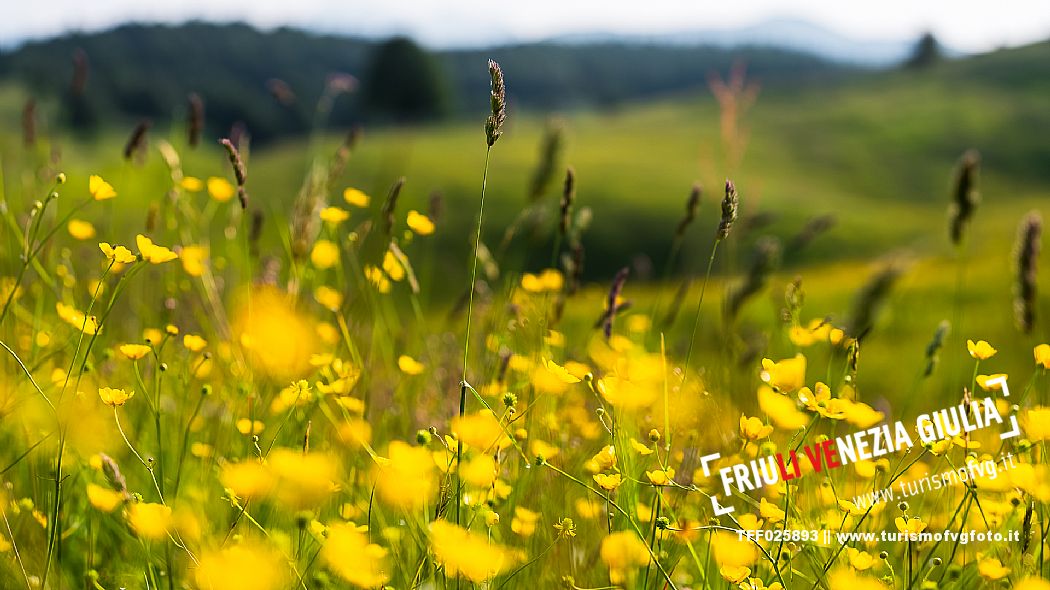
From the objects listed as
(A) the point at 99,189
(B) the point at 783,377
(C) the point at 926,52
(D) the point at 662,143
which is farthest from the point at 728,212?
(C) the point at 926,52

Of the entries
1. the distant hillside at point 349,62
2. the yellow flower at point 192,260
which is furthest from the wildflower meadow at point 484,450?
the distant hillside at point 349,62

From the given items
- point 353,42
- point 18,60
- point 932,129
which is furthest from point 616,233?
point 353,42

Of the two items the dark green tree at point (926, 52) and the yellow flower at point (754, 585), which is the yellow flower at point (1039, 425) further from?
the dark green tree at point (926, 52)

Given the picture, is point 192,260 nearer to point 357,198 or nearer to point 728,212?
point 357,198

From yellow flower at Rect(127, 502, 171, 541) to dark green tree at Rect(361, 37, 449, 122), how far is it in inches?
2605

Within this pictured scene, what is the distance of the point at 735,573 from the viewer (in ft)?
5.40

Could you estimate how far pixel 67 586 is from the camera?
5.85ft

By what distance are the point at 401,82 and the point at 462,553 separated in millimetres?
68931

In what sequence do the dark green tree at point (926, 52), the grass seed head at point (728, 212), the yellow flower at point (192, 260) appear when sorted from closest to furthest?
the grass seed head at point (728, 212)
the yellow flower at point (192, 260)
the dark green tree at point (926, 52)

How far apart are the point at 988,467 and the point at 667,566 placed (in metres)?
0.92

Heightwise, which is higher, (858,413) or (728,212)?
(728,212)

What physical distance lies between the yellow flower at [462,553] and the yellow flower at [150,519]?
0.49m

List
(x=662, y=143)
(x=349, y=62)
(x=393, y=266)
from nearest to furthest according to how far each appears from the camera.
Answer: (x=393, y=266)
(x=662, y=143)
(x=349, y=62)

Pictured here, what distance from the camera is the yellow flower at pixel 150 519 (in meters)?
1.43
